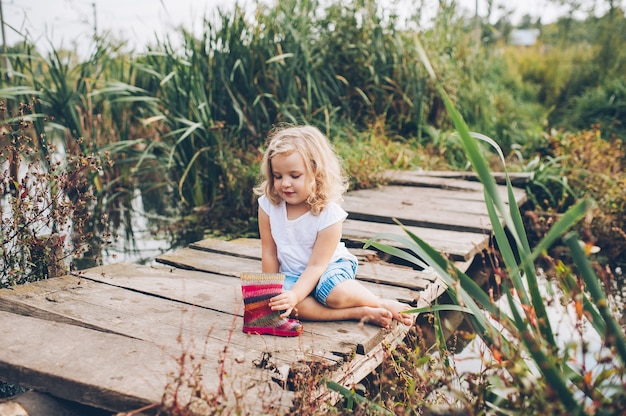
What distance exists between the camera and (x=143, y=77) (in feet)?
19.6

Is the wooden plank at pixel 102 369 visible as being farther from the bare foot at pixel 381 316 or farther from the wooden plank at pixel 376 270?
the wooden plank at pixel 376 270

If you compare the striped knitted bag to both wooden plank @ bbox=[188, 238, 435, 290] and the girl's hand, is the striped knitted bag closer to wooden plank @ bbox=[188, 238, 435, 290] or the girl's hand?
the girl's hand

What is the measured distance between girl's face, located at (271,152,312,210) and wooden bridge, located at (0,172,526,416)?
1.50 feet

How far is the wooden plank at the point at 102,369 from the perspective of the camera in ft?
5.74

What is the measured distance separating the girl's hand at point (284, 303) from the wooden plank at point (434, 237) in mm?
1184

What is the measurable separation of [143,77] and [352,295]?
14.4ft

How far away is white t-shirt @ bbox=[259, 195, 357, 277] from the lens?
8.22 ft

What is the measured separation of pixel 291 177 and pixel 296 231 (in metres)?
0.25

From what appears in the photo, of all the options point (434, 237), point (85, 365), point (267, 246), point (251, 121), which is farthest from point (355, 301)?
point (251, 121)

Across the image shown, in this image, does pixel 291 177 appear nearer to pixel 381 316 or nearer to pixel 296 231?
pixel 296 231

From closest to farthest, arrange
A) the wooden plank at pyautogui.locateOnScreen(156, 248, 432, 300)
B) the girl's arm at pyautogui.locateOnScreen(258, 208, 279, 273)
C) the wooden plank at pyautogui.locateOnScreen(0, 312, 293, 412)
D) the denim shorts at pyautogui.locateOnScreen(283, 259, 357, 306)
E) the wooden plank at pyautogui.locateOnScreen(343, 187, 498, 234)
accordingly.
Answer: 1. the wooden plank at pyautogui.locateOnScreen(0, 312, 293, 412)
2. the denim shorts at pyautogui.locateOnScreen(283, 259, 357, 306)
3. the girl's arm at pyautogui.locateOnScreen(258, 208, 279, 273)
4. the wooden plank at pyautogui.locateOnScreen(156, 248, 432, 300)
5. the wooden plank at pyautogui.locateOnScreen(343, 187, 498, 234)

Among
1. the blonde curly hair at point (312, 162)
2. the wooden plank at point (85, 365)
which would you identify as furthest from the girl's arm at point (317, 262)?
the wooden plank at point (85, 365)

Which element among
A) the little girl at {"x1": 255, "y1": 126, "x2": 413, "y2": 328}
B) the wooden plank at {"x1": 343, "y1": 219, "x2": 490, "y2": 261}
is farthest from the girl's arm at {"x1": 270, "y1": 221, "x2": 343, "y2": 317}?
the wooden plank at {"x1": 343, "y1": 219, "x2": 490, "y2": 261}

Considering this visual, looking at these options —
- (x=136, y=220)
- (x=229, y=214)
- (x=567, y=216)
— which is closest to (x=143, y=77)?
(x=136, y=220)
